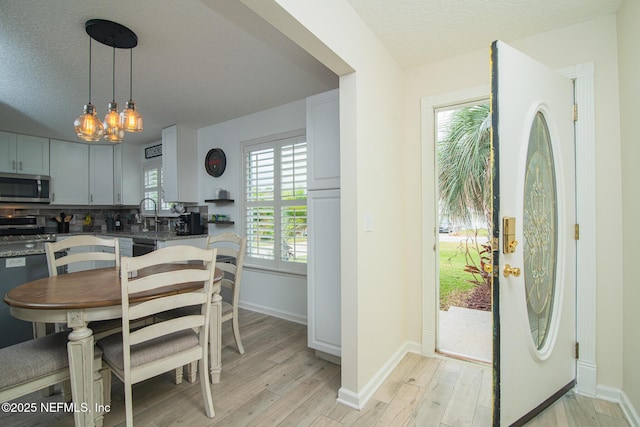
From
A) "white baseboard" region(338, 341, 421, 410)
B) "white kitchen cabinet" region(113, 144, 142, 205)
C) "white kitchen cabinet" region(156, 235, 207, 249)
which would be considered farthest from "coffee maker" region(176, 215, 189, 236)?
"white baseboard" region(338, 341, 421, 410)

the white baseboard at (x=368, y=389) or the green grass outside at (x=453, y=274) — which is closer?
the white baseboard at (x=368, y=389)

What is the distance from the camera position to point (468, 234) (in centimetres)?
428

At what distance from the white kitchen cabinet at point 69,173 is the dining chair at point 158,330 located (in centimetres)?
405

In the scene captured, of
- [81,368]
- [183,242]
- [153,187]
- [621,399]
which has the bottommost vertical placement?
[621,399]

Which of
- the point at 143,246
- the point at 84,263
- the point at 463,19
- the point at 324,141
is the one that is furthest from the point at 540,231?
the point at 84,263

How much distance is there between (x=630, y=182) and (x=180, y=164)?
172 inches

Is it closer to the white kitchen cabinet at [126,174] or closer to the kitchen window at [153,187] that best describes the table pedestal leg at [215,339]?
the kitchen window at [153,187]

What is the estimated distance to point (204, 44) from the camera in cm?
205

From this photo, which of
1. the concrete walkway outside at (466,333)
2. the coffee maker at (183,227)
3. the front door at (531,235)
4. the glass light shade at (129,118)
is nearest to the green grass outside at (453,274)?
the concrete walkway outside at (466,333)

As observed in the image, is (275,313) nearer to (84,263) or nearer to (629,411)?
(629,411)

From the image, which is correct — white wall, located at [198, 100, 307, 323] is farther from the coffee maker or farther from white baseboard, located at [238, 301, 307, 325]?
the coffee maker

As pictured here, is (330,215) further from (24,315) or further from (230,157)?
(230,157)

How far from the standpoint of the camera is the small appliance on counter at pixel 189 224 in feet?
12.6

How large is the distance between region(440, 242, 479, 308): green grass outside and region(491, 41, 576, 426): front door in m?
2.30
